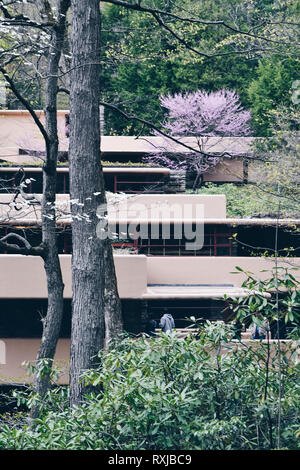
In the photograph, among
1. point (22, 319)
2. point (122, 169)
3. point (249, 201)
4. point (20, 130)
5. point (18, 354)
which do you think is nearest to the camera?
point (18, 354)

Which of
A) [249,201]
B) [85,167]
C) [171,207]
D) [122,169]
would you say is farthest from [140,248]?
[85,167]

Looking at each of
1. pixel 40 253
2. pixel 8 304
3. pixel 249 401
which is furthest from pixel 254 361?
pixel 8 304

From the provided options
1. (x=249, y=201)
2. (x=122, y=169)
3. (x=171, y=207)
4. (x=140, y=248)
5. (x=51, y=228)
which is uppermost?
(x=122, y=169)

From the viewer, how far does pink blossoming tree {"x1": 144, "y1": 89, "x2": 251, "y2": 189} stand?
25203 millimetres

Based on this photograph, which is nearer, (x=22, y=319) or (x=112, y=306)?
(x=112, y=306)

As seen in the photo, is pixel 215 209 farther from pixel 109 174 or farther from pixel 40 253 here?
pixel 40 253

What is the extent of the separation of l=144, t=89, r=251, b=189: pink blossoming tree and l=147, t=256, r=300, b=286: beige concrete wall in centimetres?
838

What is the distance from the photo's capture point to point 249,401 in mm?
4590

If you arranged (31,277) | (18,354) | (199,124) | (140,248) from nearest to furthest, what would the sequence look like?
(31,277) < (18,354) < (140,248) < (199,124)

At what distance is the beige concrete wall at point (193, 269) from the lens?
1658cm

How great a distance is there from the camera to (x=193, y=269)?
16.8 m

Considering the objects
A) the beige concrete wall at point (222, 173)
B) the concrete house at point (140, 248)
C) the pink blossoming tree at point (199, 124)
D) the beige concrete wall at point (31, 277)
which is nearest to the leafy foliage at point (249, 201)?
the concrete house at point (140, 248)

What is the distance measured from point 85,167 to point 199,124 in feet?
63.5

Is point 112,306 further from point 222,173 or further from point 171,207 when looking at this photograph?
point 222,173
